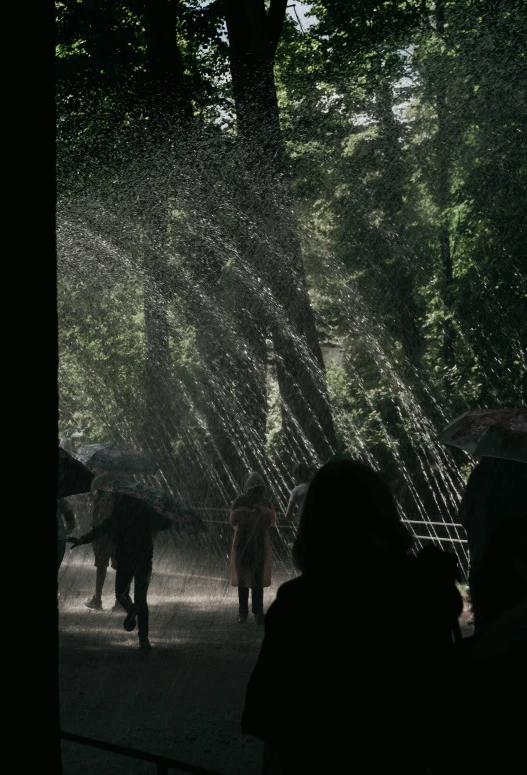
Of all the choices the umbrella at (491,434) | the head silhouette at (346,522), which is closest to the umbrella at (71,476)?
the umbrella at (491,434)

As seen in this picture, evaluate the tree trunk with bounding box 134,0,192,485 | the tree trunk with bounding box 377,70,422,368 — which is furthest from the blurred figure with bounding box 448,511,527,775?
the tree trunk with bounding box 377,70,422,368

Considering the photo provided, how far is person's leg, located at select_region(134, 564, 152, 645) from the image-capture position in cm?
879

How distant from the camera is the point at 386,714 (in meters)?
2.25

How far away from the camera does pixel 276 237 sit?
56.9 ft

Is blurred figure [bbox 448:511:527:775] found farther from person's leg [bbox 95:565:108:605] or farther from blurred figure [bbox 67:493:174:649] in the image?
person's leg [bbox 95:565:108:605]

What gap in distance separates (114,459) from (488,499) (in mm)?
4698

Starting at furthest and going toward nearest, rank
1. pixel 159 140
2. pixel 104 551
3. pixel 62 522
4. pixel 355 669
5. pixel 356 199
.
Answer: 1. pixel 356 199
2. pixel 159 140
3. pixel 104 551
4. pixel 62 522
5. pixel 355 669

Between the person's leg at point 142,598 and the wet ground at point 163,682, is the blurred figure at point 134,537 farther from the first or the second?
the wet ground at point 163,682

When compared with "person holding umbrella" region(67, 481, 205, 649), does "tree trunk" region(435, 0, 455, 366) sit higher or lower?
higher

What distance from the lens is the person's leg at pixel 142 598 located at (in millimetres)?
8789

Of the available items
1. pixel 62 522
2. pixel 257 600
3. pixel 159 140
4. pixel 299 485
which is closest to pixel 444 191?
pixel 159 140

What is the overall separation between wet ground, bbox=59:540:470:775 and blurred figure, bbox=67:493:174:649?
422mm

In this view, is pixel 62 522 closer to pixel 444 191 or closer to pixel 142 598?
pixel 142 598

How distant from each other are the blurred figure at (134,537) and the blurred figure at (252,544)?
1526 millimetres
